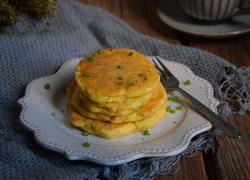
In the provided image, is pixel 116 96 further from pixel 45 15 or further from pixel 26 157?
pixel 45 15

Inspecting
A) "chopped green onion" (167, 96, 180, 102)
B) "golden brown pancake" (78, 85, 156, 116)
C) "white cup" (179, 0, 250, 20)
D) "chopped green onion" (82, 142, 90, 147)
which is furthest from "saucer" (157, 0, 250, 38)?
"chopped green onion" (82, 142, 90, 147)

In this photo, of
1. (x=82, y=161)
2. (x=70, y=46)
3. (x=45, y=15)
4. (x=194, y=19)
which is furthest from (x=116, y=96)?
(x=194, y=19)

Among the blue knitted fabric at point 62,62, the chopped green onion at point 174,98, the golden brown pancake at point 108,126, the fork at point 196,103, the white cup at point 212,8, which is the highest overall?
the white cup at point 212,8

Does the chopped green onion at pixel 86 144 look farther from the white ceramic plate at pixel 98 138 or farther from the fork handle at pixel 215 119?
the fork handle at pixel 215 119

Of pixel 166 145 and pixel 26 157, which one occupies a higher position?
pixel 166 145

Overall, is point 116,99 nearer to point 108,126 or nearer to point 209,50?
point 108,126

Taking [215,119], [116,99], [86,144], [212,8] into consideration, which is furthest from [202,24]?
[86,144]

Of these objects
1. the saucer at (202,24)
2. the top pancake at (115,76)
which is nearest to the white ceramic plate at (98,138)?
the top pancake at (115,76)
